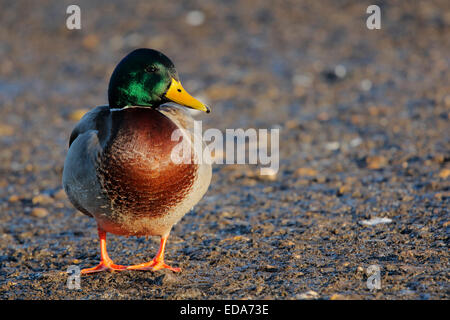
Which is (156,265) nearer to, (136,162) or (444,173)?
(136,162)

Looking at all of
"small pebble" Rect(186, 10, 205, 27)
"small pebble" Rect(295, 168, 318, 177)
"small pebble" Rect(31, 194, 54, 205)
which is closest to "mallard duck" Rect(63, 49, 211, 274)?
"small pebble" Rect(31, 194, 54, 205)

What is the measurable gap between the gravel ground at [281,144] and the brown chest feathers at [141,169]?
0.52 metres

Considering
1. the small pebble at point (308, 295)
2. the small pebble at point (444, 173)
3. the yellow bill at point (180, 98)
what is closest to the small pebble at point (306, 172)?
the small pebble at point (444, 173)

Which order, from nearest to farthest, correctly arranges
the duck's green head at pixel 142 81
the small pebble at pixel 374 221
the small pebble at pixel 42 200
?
the duck's green head at pixel 142 81 < the small pebble at pixel 374 221 < the small pebble at pixel 42 200

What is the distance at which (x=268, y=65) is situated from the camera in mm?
9422

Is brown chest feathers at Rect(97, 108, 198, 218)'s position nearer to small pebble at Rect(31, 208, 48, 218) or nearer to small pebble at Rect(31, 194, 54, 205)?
small pebble at Rect(31, 208, 48, 218)

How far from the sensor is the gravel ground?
3.98 m

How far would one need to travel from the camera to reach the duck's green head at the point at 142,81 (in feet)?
13.0

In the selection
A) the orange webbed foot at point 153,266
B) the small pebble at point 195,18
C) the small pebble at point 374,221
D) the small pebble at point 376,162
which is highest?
the small pebble at point 195,18

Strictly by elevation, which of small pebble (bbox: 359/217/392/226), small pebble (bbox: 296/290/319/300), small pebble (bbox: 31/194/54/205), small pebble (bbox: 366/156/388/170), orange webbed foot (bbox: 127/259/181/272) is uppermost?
small pebble (bbox: 366/156/388/170)

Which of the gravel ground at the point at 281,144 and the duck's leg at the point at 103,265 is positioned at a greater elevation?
the gravel ground at the point at 281,144

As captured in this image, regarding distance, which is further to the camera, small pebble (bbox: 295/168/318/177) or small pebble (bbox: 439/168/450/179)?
small pebble (bbox: 295/168/318/177)

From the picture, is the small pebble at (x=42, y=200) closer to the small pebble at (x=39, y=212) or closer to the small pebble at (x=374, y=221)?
the small pebble at (x=39, y=212)

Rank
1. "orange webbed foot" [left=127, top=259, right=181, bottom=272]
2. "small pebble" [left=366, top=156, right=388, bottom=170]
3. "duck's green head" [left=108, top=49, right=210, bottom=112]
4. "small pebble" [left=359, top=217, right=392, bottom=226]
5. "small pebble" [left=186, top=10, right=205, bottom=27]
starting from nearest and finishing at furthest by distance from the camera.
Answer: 1. "duck's green head" [left=108, top=49, right=210, bottom=112]
2. "orange webbed foot" [left=127, top=259, right=181, bottom=272]
3. "small pebble" [left=359, top=217, right=392, bottom=226]
4. "small pebble" [left=366, top=156, right=388, bottom=170]
5. "small pebble" [left=186, top=10, right=205, bottom=27]
